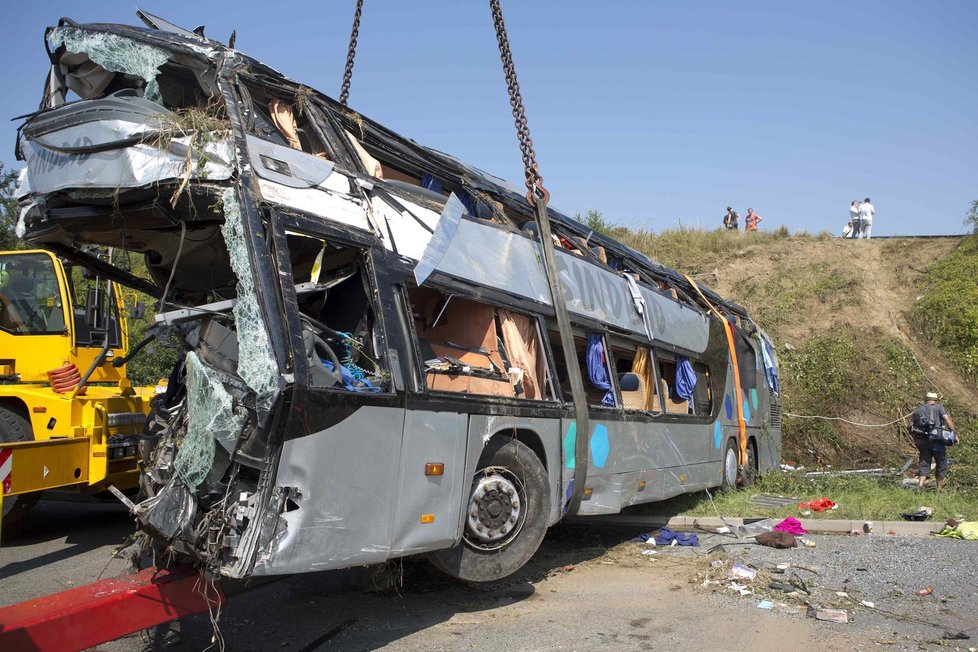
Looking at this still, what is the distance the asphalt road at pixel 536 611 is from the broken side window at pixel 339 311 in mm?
1914

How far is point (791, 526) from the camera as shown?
29.8 feet

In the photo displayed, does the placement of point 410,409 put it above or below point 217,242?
below

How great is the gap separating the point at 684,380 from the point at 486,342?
14.5ft

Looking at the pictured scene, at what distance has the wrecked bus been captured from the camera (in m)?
4.21

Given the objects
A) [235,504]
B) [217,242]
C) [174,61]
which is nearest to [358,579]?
[235,504]

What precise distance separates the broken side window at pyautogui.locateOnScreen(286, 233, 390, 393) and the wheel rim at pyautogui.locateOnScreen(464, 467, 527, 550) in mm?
1303

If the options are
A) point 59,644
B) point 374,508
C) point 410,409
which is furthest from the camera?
point 410,409

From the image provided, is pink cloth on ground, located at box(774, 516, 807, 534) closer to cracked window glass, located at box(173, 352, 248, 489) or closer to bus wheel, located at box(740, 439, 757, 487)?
bus wheel, located at box(740, 439, 757, 487)

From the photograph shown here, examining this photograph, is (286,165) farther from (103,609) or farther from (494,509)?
(494,509)

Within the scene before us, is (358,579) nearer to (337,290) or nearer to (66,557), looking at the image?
(337,290)

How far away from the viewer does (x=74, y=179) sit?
4613 mm

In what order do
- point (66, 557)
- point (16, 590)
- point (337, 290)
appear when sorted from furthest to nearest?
point (66, 557), point (16, 590), point (337, 290)

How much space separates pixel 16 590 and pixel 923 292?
24645 mm

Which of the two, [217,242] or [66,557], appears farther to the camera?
[66,557]
